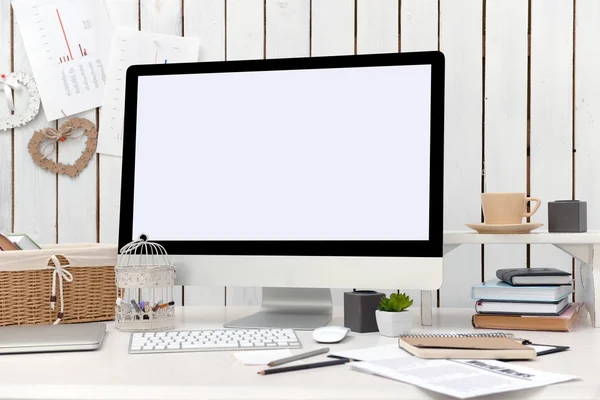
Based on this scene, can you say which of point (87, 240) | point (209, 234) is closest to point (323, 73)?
point (209, 234)

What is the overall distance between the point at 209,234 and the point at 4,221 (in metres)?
0.78

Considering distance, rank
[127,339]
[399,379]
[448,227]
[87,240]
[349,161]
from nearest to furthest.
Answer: [399,379], [127,339], [349,161], [448,227], [87,240]

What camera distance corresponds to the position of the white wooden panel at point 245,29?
5.47 ft

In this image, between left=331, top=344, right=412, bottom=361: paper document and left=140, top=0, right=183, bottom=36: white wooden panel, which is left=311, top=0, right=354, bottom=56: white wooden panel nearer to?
left=140, top=0, right=183, bottom=36: white wooden panel

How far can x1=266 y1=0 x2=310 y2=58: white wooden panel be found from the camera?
1.65 meters

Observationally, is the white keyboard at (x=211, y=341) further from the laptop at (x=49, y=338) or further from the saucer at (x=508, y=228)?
the saucer at (x=508, y=228)

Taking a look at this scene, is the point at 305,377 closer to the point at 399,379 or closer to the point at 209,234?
the point at 399,379

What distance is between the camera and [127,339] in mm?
1100

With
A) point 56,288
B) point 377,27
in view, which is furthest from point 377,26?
point 56,288

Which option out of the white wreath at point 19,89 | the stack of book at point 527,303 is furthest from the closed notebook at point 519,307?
the white wreath at point 19,89

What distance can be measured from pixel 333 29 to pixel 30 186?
91 cm

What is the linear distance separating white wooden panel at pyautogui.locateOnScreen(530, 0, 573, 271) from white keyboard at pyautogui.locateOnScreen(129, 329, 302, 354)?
787 mm

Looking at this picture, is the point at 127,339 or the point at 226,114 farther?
the point at 226,114

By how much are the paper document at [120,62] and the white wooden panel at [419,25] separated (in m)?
0.57
